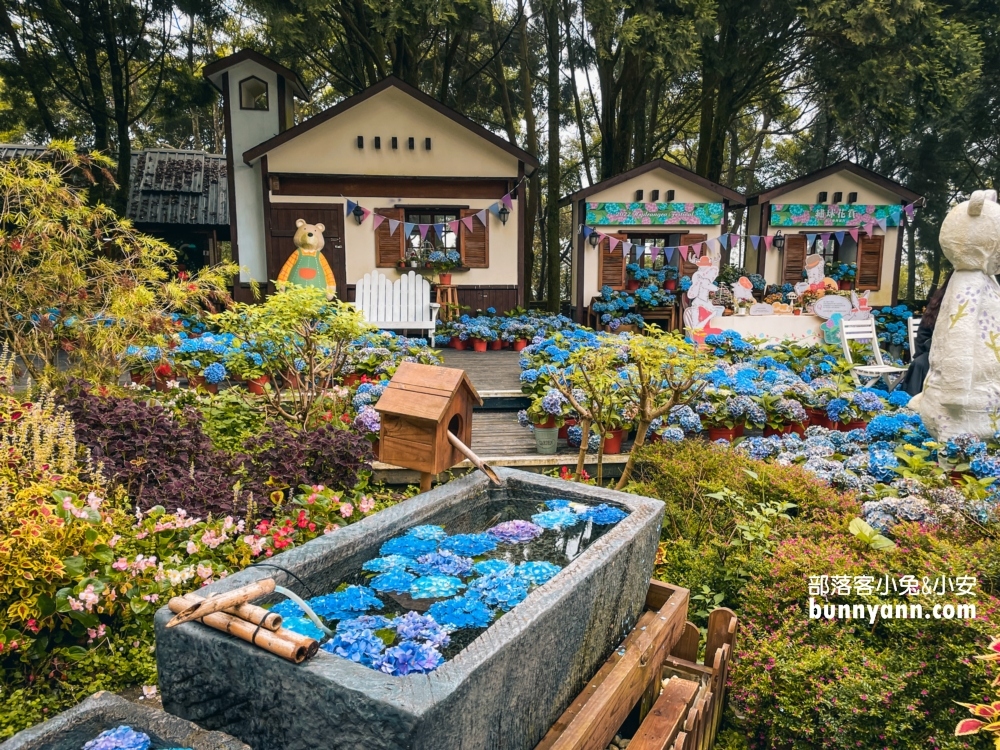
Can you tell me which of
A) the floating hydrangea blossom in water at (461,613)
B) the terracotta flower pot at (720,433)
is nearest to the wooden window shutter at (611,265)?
the terracotta flower pot at (720,433)

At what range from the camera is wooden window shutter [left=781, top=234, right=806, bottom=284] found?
40.2ft

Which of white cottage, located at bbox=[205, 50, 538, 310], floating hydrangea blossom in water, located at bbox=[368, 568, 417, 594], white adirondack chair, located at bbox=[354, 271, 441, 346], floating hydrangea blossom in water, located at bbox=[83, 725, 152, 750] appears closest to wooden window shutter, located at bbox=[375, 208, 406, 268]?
white cottage, located at bbox=[205, 50, 538, 310]

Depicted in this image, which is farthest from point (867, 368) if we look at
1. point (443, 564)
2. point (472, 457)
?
point (443, 564)

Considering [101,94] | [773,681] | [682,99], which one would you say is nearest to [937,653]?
[773,681]

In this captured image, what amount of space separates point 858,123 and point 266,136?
12.1 m

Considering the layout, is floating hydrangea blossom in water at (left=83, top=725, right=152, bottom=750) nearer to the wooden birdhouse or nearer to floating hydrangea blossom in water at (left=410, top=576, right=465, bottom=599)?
floating hydrangea blossom in water at (left=410, top=576, right=465, bottom=599)

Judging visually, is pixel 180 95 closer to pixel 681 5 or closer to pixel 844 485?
pixel 681 5

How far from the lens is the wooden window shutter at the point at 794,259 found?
1225cm

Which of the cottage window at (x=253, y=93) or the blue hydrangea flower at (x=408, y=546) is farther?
the cottage window at (x=253, y=93)

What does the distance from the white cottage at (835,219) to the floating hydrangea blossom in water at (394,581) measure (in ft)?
37.8

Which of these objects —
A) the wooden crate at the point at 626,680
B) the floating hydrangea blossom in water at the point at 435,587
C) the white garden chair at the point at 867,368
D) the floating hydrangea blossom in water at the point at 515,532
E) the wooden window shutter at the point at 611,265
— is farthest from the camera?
the wooden window shutter at the point at 611,265

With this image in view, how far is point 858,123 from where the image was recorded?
14234mm

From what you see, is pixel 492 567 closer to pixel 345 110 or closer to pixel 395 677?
pixel 395 677

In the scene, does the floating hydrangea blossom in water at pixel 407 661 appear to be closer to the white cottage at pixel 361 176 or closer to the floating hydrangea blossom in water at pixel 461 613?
the floating hydrangea blossom in water at pixel 461 613
